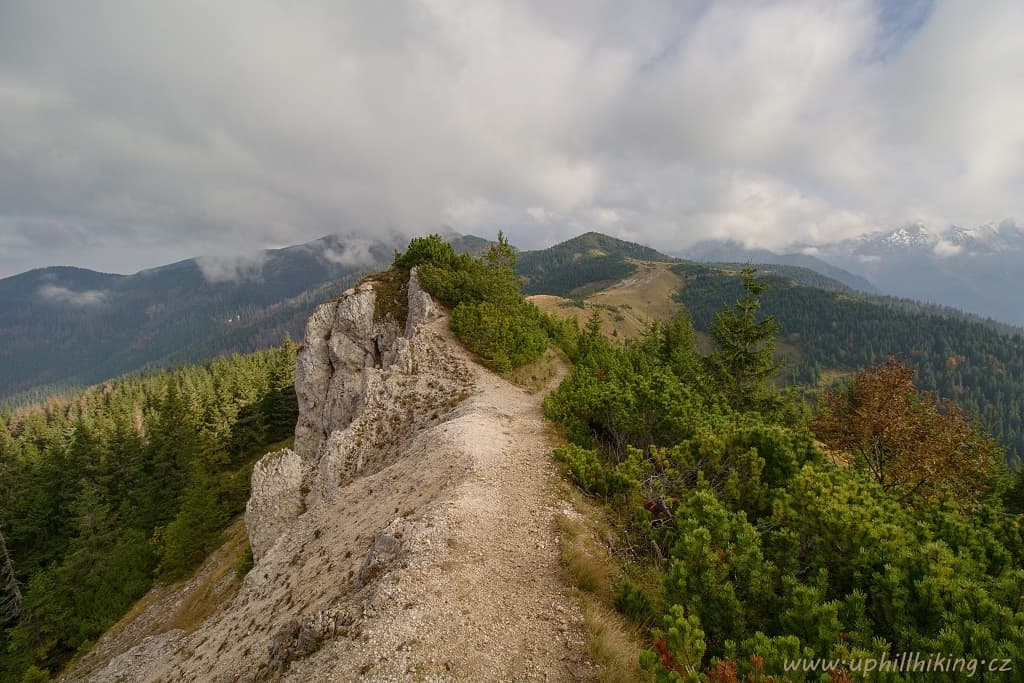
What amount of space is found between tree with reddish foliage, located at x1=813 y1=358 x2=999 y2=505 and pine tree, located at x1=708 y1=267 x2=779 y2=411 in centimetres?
921

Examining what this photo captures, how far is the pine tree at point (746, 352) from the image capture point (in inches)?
1171

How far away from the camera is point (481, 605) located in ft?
30.0

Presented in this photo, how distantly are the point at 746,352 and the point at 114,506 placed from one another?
248 feet

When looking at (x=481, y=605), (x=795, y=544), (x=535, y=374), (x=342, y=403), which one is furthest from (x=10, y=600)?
(x=795, y=544)

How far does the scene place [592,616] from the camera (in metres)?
8.71

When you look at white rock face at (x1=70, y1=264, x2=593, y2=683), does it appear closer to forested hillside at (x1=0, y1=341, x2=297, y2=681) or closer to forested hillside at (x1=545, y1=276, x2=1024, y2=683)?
forested hillside at (x1=545, y1=276, x2=1024, y2=683)

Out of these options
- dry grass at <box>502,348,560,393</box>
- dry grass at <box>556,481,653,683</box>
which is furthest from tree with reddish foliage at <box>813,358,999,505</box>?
dry grass at <box>502,348,560,393</box>

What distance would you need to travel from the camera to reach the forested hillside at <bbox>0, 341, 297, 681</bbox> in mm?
36562

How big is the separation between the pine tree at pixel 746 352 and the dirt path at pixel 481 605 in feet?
69.2

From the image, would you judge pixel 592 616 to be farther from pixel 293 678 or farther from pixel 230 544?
pixel 230 544

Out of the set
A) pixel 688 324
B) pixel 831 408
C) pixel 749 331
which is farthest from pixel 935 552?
pixel 688 324

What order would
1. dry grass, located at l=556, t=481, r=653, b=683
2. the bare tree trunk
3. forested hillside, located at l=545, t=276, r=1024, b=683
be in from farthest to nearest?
the bare tree trunk
dry grass, located at l=556, t=481, r=653, b=683
forested hillside, located at l=545, t=276, r=1024, b=683

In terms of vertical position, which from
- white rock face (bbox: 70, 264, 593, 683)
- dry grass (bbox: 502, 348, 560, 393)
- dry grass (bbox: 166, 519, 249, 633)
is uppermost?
dry grass (bbox: 502, 348, 560, 393)

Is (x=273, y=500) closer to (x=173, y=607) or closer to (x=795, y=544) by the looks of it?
(x=173, y=607)
